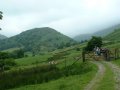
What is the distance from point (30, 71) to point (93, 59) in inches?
586

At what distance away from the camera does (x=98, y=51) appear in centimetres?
6631

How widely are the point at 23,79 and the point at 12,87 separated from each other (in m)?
3.02

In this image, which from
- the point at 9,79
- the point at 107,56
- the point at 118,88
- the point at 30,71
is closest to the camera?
the point at 118,88

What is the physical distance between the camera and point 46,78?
147ft

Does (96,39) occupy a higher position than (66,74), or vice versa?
(96,39)

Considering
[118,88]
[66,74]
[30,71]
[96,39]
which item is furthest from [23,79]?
[96,39]

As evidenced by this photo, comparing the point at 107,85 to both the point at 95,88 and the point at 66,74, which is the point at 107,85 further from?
the point at 66,74

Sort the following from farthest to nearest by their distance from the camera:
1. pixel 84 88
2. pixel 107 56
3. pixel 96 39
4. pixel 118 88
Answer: pixel 96 39 < pixel 107 56 < pixel 84 88 < pixel 118 88

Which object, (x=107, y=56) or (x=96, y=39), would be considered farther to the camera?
(x=96, y=39)

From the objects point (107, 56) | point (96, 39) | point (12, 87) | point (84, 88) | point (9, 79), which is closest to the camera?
point (84, 88)

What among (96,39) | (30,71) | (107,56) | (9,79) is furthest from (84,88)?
(96,39)

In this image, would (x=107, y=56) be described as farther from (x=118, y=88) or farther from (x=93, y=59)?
(x=118, y=88)

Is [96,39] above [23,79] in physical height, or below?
above

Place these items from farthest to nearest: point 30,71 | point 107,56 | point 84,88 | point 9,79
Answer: point 107,56 < point 30,71 < point 9,79 < point 84,88
